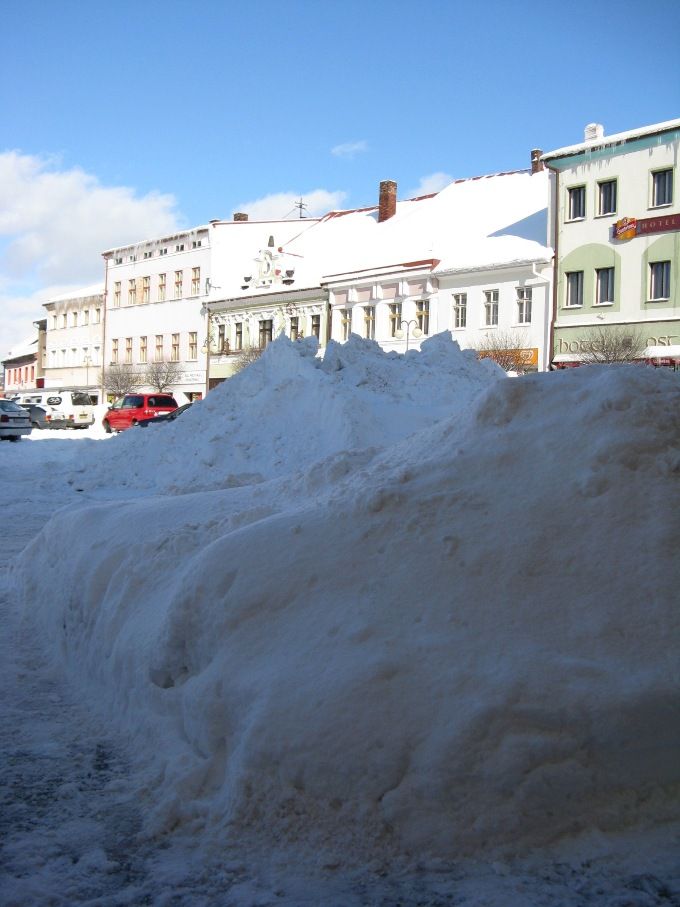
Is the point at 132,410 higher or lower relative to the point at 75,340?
lower

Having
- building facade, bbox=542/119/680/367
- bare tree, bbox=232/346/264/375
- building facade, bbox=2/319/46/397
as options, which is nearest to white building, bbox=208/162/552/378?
building facade, bbox=542/119/680/367

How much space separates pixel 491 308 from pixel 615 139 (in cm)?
739

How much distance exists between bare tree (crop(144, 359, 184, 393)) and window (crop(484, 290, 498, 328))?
20.4 meters

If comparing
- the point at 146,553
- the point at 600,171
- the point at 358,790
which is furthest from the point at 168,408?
the point at 358,790

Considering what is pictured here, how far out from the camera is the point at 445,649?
2.96 meters

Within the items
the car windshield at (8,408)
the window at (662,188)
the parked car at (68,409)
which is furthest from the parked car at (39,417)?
the window at (662,188)

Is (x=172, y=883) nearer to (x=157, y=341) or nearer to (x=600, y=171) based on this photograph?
(x=600, y=171)

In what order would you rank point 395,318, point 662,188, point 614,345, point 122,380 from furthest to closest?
point 122,380
point 395,318
point 662,188
point 614,345

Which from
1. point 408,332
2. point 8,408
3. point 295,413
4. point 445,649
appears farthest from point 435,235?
point 445,649

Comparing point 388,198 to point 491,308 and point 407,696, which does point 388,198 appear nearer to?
point 491,308

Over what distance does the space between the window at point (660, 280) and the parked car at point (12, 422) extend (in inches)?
784

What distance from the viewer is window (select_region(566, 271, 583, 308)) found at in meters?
30.9

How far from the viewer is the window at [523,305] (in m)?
32.4

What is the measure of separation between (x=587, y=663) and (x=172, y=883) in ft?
4.71
